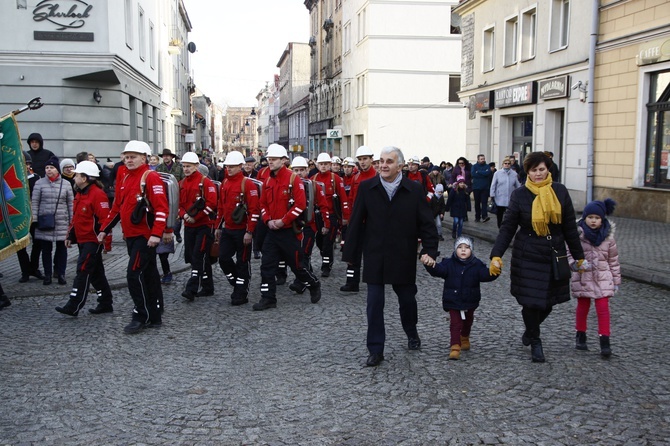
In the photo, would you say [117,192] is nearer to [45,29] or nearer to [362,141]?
[45,29]

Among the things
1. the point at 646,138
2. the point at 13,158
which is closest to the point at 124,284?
the point at 13,158

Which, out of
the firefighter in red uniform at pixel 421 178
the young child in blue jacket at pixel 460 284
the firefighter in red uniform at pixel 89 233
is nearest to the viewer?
the young child in blue jacket at pixel 460 284

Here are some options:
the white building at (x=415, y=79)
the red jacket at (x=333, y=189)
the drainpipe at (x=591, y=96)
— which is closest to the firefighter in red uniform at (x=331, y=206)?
the red jacket at (x=333, y=189)

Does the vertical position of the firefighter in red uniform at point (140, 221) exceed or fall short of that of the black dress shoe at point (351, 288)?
it exceeds it

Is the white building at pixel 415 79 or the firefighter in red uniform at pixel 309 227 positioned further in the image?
the white building at pixel 415 79

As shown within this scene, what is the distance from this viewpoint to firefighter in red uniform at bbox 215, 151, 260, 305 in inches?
344

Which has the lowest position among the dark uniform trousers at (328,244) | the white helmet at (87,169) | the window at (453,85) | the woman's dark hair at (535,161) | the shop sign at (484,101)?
the dark uniform trousers at (328,244)

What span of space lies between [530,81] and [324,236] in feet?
46.0

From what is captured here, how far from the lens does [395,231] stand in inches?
241

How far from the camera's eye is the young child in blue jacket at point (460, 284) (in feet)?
20.3

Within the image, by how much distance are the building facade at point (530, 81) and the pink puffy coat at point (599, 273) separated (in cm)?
1267

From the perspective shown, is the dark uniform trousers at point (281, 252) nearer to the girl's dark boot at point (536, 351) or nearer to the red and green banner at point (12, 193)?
the red and green banner at point (12, 193)

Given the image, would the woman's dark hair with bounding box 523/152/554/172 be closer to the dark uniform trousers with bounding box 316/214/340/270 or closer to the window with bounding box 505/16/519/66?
the dark uniform trousers with bounding box 316/214/340/270

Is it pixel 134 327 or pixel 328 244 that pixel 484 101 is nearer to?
pixel 328 244
